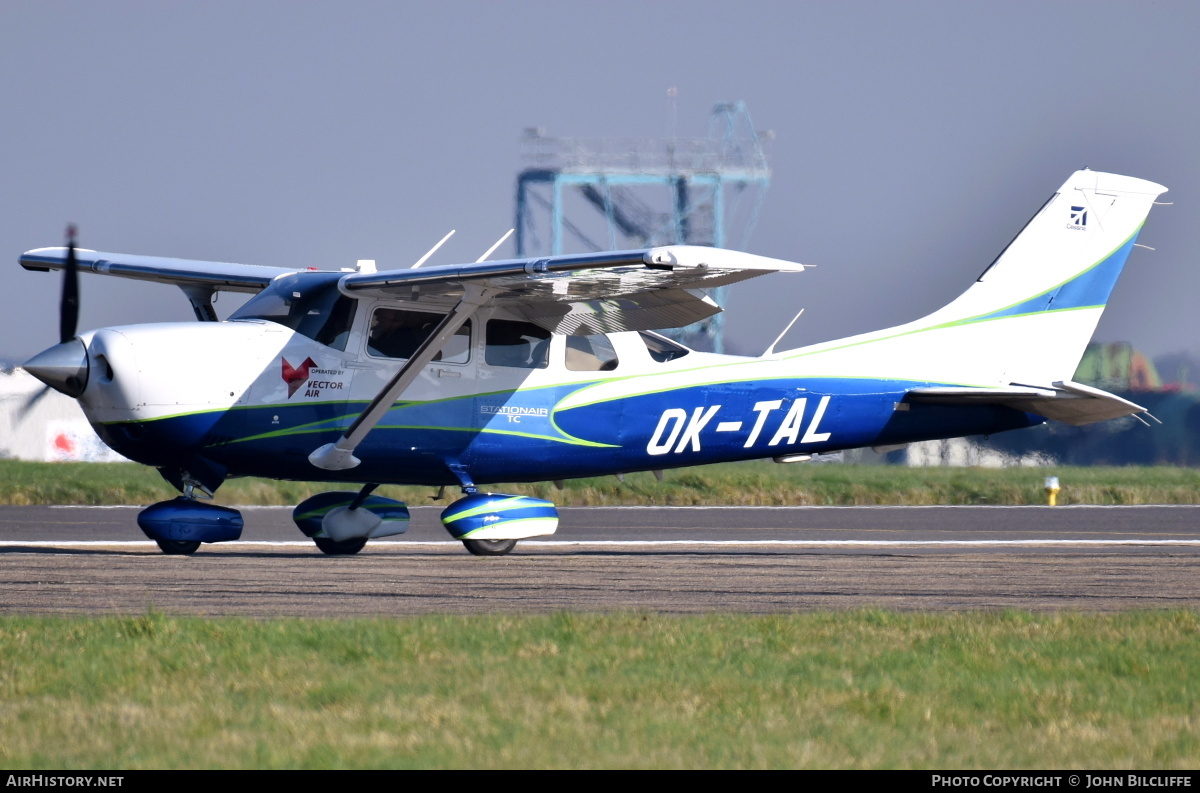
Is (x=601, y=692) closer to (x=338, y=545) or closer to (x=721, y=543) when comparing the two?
(x=338, y=545)

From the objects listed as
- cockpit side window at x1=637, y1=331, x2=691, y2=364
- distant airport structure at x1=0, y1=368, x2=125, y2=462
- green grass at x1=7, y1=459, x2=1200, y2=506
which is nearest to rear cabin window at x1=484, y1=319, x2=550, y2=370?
cockpit side window at x1=637, y1=331, x2=691, y2=364

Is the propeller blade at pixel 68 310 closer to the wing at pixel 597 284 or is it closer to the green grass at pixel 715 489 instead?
the wing at pixel 597 284

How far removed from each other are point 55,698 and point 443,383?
25.3ft

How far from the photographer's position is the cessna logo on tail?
16.4m

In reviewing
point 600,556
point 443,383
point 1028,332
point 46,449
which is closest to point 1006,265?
point 1028,332

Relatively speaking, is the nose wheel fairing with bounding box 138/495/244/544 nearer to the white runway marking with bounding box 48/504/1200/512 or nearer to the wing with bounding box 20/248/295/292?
the wing with bounding box 20/248/295/292

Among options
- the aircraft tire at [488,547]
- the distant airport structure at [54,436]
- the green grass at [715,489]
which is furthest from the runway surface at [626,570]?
the distant airport structure at [54,436]

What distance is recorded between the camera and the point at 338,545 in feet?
46.4

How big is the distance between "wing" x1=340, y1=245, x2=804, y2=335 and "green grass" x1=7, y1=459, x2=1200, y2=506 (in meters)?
11.9

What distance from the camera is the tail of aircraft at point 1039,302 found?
1602 cm

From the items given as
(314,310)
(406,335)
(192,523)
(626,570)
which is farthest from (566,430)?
(192,523)

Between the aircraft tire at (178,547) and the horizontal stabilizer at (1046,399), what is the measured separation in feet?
26.8

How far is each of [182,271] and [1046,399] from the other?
32.9 ft

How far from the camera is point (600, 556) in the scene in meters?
14.5
